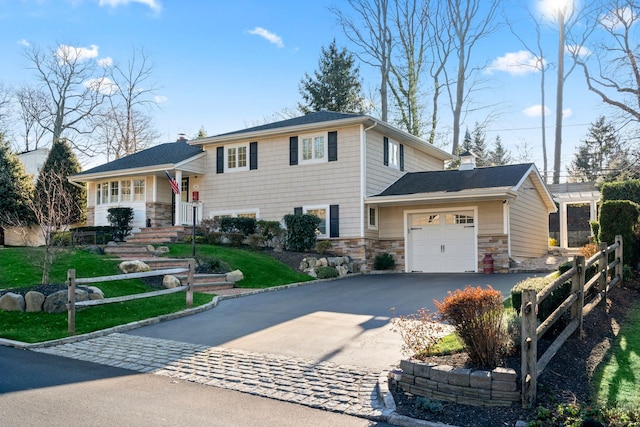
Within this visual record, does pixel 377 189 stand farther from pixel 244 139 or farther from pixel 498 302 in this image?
pixel 498 302

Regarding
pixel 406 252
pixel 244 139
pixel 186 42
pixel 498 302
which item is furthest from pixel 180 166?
pixel 498 302

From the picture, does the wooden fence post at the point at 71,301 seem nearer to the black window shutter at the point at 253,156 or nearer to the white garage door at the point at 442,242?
the black window shutter at the point at 253,156

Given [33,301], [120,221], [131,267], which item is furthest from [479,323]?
[120,221]

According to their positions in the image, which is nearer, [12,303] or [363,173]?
[12,303]

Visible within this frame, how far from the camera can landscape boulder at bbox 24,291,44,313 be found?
10319mm

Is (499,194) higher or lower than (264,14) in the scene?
lower

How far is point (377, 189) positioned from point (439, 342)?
1306 centimetres

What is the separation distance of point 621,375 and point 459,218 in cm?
1305

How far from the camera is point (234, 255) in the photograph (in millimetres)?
17203

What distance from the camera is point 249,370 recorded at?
22.1 feet

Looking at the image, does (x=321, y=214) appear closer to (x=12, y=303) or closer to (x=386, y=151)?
(x=386, y=151)

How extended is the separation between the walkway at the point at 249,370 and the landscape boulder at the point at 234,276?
6.14 metres

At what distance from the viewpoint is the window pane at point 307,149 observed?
20281 millimetres

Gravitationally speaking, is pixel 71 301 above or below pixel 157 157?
below
